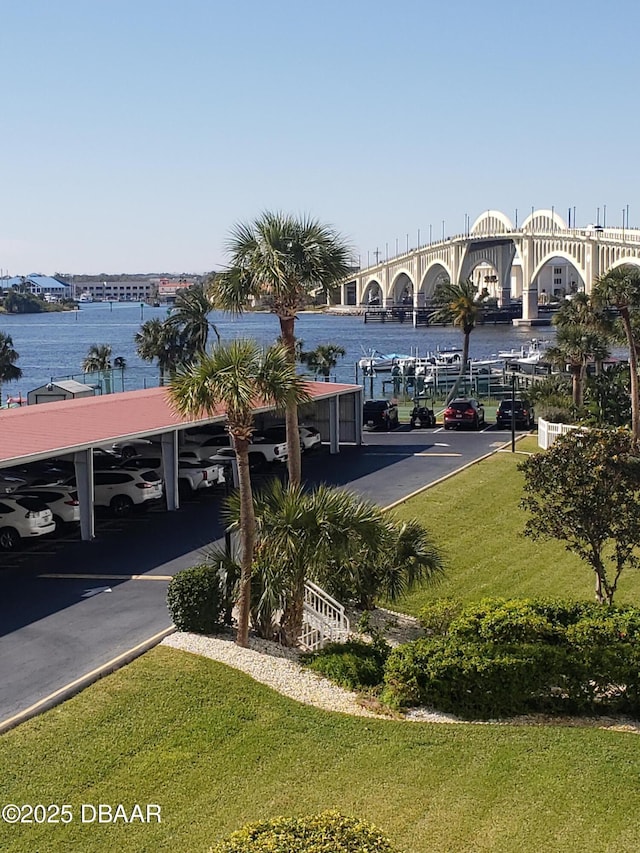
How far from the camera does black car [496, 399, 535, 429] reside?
43.3 meters

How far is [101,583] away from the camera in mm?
20359

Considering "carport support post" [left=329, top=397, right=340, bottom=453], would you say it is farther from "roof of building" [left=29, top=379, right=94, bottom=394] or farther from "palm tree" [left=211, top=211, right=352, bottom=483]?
"palm tree" [left=211, top=211, right=352, bottom=483]

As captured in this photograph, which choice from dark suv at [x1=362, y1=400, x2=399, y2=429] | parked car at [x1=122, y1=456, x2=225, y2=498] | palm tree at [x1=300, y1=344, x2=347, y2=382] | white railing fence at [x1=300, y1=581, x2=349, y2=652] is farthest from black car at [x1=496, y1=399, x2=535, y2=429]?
white railing fence at [x1=300, y1=581, x2=349, y2=652]

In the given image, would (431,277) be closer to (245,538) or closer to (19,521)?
(19,521)

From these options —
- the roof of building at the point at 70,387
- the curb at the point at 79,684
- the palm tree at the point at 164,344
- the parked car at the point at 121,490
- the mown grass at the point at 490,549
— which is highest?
the palm tree at the point at 164,344

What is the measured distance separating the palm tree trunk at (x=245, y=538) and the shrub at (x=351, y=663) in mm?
1054

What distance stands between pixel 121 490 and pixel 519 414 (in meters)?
21.0

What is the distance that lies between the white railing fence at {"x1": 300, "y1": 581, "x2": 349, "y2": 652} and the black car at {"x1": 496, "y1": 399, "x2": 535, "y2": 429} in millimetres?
26610

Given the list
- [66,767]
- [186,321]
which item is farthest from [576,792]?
[186,321]

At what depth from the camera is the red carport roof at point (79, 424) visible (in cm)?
2328

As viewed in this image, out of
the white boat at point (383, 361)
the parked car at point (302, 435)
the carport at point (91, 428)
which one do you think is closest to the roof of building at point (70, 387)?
the carport at point (91, 428)

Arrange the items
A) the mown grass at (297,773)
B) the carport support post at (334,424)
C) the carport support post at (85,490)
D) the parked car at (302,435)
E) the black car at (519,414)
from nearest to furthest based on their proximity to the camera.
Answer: the mown grass at (297,773), the carport support post at (85,490), the parked car at (302,435), the carport support post at (334,424), the black car at (519,414)

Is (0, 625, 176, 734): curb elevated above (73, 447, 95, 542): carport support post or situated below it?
below

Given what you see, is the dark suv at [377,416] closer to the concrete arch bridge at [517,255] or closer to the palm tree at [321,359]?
the palm tree at [321,359]
